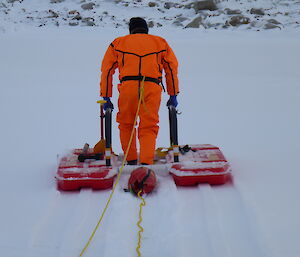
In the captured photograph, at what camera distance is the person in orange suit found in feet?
12.0

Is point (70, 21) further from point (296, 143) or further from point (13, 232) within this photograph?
point (13, 232)

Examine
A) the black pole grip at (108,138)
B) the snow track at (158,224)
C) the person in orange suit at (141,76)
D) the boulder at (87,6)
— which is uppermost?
the boulder at (87,6)

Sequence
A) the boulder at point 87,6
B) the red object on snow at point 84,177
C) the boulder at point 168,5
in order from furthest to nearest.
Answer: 1. the boulder at point 168,5
2. the boulder at point 87,6
3. the red object on snow at point 84,177

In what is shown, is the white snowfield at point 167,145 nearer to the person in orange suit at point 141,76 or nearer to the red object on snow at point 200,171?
the red object on snow at point 200,171

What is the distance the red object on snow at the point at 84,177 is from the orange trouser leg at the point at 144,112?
410 mm

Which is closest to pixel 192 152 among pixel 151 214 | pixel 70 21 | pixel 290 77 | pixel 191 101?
pixel 151 214

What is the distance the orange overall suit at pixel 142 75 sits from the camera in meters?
3.66

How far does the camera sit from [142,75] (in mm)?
3650

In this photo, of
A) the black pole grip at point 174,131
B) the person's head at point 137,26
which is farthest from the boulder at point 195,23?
the black pole grip at point 174,131

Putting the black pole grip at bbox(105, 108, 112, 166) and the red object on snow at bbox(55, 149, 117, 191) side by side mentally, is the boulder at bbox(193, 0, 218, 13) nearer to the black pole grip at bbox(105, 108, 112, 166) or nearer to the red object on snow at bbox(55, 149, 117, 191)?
the black pole grip at bbox(105, 108, 112, 166)

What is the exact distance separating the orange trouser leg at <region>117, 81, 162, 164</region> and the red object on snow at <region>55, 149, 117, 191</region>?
41cm

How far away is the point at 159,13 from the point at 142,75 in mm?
12507

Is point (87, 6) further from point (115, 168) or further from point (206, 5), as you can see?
point (115, 168)

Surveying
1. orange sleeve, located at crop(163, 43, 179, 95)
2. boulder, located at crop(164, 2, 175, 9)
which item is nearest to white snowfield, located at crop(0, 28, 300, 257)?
orange sleeve, located at crop(163, 43, 179, 95)
